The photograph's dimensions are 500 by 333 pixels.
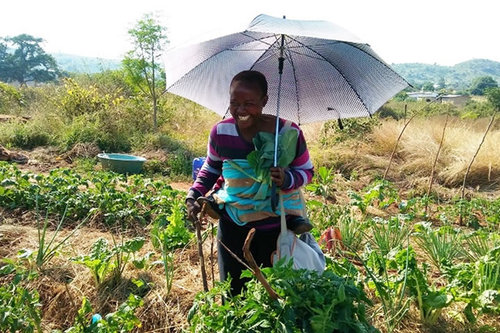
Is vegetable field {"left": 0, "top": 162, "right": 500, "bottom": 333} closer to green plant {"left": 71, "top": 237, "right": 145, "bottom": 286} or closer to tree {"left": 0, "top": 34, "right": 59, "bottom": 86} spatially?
green plant {"left": 71, "top": 237, "right": 145, "bottom": 286}

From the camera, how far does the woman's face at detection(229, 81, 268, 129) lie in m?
1.75

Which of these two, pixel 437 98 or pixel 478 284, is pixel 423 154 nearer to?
pixel 437 98

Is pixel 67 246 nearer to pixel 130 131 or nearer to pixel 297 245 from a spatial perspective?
pixel 297 245

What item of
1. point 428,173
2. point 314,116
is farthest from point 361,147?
point 314,116

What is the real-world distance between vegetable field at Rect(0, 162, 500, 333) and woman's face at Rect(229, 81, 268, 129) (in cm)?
65

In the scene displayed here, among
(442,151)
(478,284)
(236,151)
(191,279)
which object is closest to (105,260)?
(191,279)

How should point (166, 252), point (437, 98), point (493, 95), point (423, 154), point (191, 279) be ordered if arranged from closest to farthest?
point (191, 279)
point (166, 252)
point (437, 98)
point (423, 154)
point (493, 95)

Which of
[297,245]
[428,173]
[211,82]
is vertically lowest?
[428,173]

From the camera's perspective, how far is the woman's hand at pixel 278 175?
163cm

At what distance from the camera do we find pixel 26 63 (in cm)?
6266

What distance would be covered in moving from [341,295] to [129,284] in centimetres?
185

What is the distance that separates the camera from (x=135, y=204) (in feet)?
13.9

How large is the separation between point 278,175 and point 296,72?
0.89 metres

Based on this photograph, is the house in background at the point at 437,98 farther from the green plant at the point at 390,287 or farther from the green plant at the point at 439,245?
the green plant at the point at 390,287
